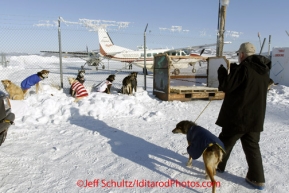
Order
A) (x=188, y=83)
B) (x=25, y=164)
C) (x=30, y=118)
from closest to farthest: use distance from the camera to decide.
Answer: (x=25, y=164)
(x=30, y=118)
(x=188, y=83)

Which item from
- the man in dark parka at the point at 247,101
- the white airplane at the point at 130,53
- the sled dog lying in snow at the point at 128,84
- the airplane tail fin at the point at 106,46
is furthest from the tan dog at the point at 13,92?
the airplane tail fin at the point at 106,46

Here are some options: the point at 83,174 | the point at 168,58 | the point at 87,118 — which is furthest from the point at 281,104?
the point at 83,174

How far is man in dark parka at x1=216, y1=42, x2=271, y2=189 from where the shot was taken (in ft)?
7.63

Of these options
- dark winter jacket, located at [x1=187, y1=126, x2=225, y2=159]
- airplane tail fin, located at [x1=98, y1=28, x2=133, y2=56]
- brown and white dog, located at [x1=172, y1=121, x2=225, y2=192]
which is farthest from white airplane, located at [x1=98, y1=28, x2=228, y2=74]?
brown and white dog, located at [x1=172, y1=121, x2=225, y2=192]

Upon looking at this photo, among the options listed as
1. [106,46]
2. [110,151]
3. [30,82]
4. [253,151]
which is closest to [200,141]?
[253,151]

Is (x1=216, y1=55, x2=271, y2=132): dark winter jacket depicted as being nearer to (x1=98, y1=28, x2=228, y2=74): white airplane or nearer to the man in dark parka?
the man in dark parka

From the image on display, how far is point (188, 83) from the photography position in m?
10.2

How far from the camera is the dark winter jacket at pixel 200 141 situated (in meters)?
2.44

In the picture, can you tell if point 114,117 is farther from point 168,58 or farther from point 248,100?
point 248,100

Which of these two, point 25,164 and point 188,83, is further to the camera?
point 188,83

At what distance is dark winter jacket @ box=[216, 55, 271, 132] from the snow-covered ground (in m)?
0.83

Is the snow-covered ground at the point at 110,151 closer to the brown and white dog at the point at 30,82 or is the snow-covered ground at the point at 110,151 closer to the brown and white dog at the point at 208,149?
the brown and white dog at the point at 208,149

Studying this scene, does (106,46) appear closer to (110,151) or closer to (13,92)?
(13,92)

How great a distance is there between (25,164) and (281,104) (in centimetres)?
740
